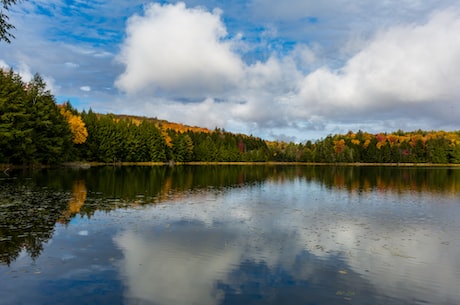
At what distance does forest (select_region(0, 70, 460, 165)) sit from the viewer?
6184 cm

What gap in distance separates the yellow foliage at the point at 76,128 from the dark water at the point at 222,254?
66088mm

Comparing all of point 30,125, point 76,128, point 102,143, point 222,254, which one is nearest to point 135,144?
point 102,143

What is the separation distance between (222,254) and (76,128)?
279 ft

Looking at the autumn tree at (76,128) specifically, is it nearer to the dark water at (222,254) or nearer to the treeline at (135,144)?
the treeline at (135,144)

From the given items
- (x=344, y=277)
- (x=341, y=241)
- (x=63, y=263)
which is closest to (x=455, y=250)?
(x=341, y=241)

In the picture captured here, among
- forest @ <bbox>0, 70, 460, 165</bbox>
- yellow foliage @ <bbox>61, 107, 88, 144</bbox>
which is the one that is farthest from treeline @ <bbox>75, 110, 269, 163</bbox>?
yellow foliage @ <bbox>61, 107, 88, 144</bbox>

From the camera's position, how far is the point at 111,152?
107m

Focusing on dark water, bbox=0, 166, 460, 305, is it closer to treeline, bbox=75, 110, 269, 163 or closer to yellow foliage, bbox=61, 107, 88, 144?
yellow foliage, bbox=61, 107, 88, 144

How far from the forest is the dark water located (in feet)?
132

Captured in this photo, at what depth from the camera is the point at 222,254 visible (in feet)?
49.5

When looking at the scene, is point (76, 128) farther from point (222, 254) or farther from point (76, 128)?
point (222, 254)

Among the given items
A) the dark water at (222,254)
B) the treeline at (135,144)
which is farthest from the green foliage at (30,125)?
the dark water at (222,254)

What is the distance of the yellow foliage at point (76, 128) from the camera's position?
294ft

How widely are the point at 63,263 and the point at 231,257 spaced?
6243 millimetres
